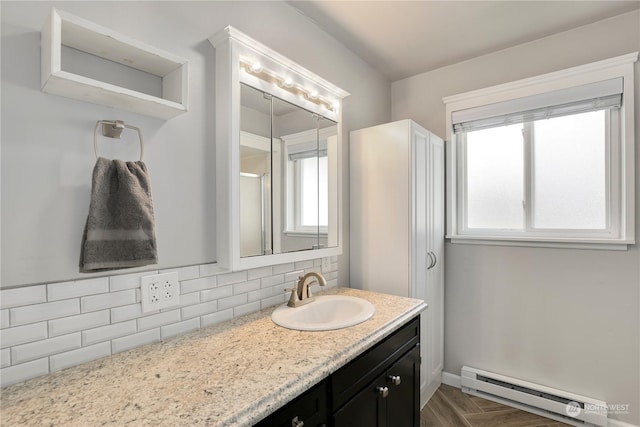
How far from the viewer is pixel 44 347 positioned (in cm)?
97

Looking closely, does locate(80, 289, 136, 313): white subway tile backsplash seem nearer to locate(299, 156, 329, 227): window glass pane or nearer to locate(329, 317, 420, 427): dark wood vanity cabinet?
locate(329, 317, 420, 427): dark wood vanity cabinet

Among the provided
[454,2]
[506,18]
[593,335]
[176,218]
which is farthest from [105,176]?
[593,335]

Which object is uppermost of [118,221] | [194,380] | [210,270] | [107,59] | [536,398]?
[107,59]

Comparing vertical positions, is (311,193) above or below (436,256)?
above

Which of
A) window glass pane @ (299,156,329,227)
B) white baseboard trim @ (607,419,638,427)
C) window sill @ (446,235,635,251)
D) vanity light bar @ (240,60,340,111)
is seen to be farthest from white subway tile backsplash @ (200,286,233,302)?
white baseboard trim @ (607,419,638,427)

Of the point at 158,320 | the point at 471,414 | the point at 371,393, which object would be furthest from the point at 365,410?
the point at 471,414

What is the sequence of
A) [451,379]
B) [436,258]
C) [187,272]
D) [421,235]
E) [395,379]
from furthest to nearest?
[451,379], [436,258], [421,235], [395,379], [187,272]

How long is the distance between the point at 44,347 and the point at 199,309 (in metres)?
0.51

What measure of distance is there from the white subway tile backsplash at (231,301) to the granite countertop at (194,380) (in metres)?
0.12

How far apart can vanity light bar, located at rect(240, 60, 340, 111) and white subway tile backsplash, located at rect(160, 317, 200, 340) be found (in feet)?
3.78

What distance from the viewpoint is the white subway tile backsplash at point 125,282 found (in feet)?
3.64

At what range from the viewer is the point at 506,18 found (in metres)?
2.00

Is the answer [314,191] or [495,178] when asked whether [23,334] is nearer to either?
[314,191]

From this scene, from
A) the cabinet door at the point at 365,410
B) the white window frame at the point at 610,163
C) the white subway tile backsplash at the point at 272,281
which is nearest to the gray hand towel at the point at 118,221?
the white subway tile backsplash at the point at 272,281
